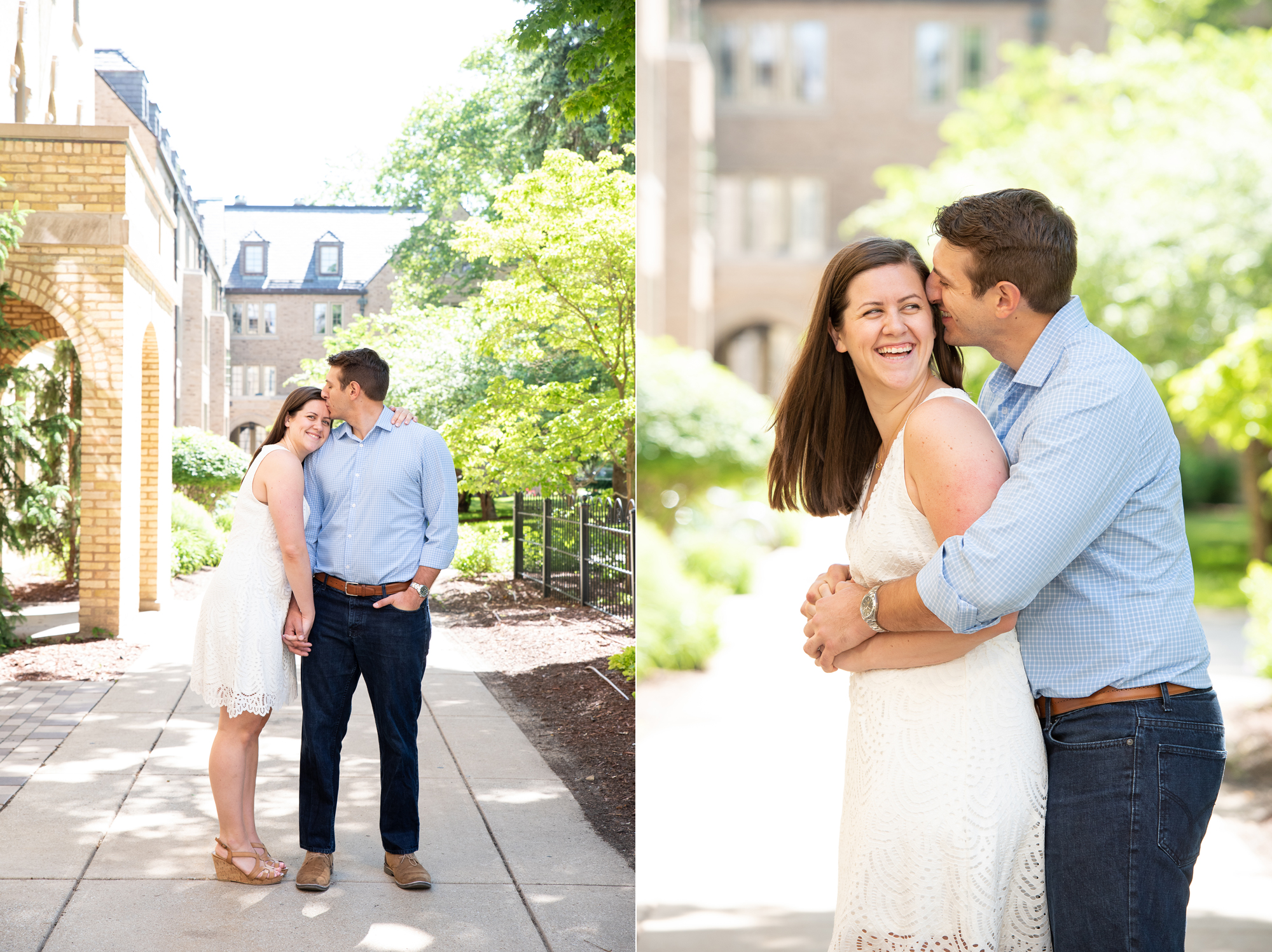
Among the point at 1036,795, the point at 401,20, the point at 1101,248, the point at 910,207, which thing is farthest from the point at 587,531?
the point at 1101,248

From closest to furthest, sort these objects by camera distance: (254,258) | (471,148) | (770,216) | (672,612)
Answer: (770,216), (254,258), (471,148), (672,612)

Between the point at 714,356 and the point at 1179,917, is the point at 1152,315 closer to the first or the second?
the point at 714,356

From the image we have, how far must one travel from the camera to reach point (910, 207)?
2881 mm

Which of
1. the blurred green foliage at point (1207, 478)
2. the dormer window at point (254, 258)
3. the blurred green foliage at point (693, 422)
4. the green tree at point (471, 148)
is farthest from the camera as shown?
the blurred green foliage at point (1207, 478)

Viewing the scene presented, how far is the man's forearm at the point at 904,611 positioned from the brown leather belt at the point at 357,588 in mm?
1814

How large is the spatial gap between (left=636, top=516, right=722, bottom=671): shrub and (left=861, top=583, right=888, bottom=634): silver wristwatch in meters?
2.31

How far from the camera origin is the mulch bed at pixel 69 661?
2.95m

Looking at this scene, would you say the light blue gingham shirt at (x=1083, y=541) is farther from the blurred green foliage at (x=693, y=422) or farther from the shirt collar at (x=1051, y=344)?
the blurred green foliage at (x=693, y=422)

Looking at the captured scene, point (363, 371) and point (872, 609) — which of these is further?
point (363, 371)

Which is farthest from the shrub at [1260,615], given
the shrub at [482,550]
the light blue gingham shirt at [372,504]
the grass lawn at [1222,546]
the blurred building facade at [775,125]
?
the light blue gingham shirt at [372,504]

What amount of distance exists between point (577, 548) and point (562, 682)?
47cm

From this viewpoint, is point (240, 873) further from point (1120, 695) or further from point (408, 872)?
point (1120, 695)

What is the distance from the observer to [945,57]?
2311 millimetres

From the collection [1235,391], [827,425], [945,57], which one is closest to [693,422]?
[945,57]
